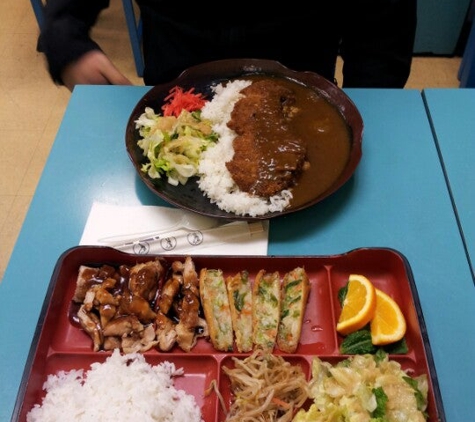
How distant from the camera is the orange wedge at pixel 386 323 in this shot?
158 centimetres

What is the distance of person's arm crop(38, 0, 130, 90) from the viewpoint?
2.42m

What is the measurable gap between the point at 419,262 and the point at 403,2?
126 centimetres

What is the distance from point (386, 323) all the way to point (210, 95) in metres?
1.30

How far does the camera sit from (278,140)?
2088 mm

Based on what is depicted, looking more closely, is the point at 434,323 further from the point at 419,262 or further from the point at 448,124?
the point at 448,124

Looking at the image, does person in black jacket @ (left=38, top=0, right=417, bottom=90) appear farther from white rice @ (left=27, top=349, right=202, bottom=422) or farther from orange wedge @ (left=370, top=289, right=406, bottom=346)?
white rice @ (left=27, top=349, right=202, bottom=422)

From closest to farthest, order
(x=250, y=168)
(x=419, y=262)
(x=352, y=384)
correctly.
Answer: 1. (x=352, y=384)
2. (x=419, y=262)
3. (x=250, y=168)

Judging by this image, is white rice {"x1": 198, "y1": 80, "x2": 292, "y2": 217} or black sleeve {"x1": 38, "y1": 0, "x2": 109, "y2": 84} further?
black sleeve {"x1": 38, "y1": 0, "x2": 109, "y2": 84}

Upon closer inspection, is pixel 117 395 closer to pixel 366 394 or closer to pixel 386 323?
pixel 366 394

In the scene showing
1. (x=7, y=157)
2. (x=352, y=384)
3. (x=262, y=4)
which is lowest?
(x=7, y=157)

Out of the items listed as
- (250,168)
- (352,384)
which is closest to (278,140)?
(250,168)

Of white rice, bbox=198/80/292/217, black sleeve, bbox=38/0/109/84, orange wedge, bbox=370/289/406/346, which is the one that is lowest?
orange wedge, bbox=370/289/406/346

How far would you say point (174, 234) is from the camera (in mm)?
1928

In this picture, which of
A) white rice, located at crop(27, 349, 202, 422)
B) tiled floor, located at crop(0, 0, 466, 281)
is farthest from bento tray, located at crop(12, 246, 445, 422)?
tiled floor, located at crop(0, 0, 466, 281)
